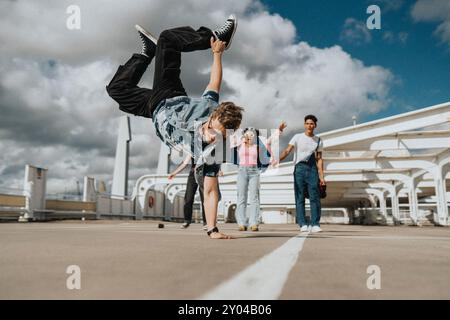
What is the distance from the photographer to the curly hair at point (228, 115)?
13.3 feet

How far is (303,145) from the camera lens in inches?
275

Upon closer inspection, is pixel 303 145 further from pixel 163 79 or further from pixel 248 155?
pixel 163 79

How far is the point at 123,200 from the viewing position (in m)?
24.1

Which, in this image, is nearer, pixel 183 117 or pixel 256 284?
pixel 256 284

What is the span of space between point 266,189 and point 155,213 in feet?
25.9

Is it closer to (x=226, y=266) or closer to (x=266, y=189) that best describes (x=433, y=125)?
(x=226, y=266)

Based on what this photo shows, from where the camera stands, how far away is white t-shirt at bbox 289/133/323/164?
22.7ft

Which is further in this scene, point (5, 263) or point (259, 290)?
point (5, 263)

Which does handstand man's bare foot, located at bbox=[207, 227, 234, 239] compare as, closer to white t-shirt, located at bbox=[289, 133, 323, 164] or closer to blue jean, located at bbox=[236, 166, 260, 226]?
blue jean, located at bbox=[236, 166, 260, 226]

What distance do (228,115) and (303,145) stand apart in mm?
3205

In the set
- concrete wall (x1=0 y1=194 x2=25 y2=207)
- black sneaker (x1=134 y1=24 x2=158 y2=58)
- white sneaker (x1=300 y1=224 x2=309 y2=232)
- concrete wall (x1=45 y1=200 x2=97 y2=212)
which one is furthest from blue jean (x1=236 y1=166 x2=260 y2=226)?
concrete wall (x1=45 y1=200 x2=97 y2=212)

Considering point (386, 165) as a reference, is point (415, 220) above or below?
below

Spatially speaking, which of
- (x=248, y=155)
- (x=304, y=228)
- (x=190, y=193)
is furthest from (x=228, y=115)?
(x=190, y=193)
